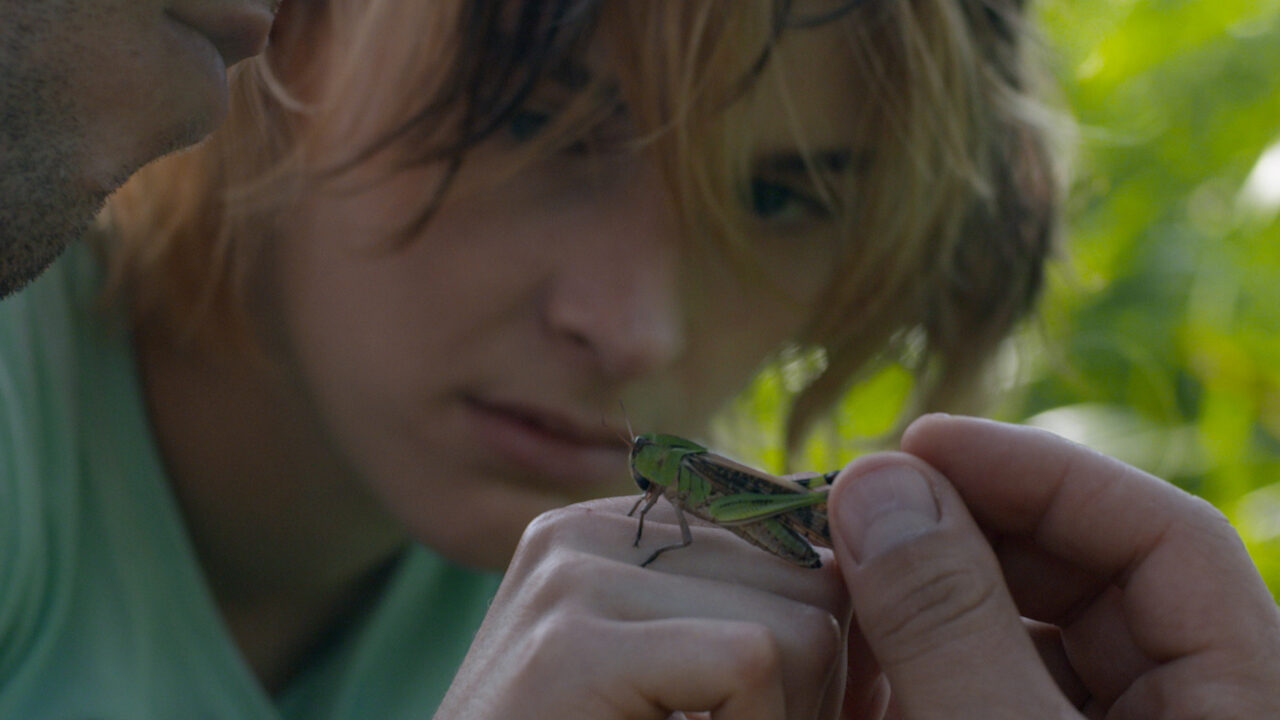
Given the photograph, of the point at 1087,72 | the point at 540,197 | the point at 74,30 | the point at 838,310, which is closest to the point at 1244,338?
the point at 1087,72

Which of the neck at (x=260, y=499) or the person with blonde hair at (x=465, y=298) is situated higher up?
the person with blonde hair at (x=465, y=298)

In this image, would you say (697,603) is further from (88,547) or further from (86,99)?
(88,547)

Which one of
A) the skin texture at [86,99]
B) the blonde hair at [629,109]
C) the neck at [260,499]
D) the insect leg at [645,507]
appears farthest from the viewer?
the neck at [260,499]

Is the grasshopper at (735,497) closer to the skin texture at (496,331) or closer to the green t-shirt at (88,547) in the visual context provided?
the skin texture at (496,331)

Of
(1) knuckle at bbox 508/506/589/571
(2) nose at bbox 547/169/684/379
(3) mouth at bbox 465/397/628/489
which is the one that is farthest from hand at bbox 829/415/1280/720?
(3) mouth at bbox 465/397/628/489

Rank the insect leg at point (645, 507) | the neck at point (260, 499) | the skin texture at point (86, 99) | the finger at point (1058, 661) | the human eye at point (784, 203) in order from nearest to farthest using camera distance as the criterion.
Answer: the skin texture at point (86, 99), the insect leg at point (645, 507), the finger at point (1058, 661), the human eye at point (784, 203), the neck at point (260, 499)

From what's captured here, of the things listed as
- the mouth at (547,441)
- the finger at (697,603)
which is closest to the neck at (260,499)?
the mouth at (547,441)

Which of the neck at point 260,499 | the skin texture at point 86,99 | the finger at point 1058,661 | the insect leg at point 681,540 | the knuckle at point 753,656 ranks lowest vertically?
the neck at point 260,499

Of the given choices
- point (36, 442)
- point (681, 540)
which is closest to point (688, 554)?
point (681, 540)
